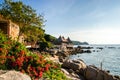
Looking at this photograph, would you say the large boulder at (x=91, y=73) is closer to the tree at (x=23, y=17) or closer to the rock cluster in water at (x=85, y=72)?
the rock cluster in water at (x=85, y=72)

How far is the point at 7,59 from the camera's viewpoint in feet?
45.1

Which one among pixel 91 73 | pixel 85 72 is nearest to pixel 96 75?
pixel 91 73

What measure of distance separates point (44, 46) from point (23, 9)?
81.6 ft

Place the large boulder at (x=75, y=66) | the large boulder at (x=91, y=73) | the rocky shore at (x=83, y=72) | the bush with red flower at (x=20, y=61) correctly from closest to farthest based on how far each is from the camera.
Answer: the bush with red flower at (x=20, y=61), the rocky shore at (x=83, y=72), the large boulder at (x=91, y=73), the large boulder at (x=75, y=66)

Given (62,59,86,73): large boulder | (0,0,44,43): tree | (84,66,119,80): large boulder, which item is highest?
(0,0,44,43): tree

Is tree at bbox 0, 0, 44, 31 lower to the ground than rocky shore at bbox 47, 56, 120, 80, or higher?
higher

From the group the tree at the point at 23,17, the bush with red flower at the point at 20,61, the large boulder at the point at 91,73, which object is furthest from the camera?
the tree at the point at 23,17

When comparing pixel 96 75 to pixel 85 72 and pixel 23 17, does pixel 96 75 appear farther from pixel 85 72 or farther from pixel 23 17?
pixel 23 17

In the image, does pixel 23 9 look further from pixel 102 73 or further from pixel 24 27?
pixel 102 73

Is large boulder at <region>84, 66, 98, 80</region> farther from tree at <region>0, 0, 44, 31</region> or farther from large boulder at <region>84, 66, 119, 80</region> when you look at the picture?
tree at <region>0, 0, 44, 31</region>

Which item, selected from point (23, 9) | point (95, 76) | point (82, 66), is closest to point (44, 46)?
point (23, 9)

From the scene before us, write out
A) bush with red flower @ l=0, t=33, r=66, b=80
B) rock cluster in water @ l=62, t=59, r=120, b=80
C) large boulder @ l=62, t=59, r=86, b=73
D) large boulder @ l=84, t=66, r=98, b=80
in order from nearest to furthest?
bush with red flower @ l=0, t=33, r=66, b=80
rock cluster in water @ l=62, t=59, r=120, b=80
large boulder @ l=84, t=66, r=98, b=80
large boulder @ l=62, t=59, r=86, b=73

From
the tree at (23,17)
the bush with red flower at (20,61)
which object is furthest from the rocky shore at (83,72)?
the tree at (23,17)

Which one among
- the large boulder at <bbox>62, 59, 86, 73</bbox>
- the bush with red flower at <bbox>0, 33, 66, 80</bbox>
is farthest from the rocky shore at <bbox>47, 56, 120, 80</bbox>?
the bush with red flower at <bbox>0, 33, 66, 80</bbox>
